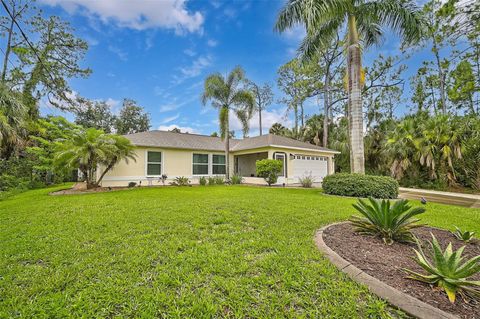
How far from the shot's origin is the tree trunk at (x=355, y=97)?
30.8 feet

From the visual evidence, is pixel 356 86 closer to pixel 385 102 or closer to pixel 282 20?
pixel 282 20

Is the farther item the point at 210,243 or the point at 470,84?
the point at 470,84

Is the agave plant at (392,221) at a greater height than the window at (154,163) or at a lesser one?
lesser

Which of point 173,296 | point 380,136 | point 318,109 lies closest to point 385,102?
point 318,109

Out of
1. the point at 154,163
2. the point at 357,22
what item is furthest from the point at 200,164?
the point at 357,22

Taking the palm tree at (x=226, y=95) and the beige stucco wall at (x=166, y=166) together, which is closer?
Result: the beige stucco wall at (x=166, y=166)

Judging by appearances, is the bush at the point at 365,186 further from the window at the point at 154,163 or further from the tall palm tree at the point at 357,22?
the window at the point at 154,163

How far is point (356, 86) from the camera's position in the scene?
30.8 feet

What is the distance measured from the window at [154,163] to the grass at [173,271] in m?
8.76

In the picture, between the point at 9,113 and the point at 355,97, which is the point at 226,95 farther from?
the point at 9,113

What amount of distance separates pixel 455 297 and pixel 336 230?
222cm

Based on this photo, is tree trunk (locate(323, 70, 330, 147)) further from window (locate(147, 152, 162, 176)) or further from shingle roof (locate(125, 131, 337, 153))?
window (locate(147, 152, 162, 176))

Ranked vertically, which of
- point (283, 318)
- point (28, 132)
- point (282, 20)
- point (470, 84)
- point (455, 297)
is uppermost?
point (282, 20)

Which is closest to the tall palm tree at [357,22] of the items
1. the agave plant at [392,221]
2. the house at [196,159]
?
the house at [196,159]
